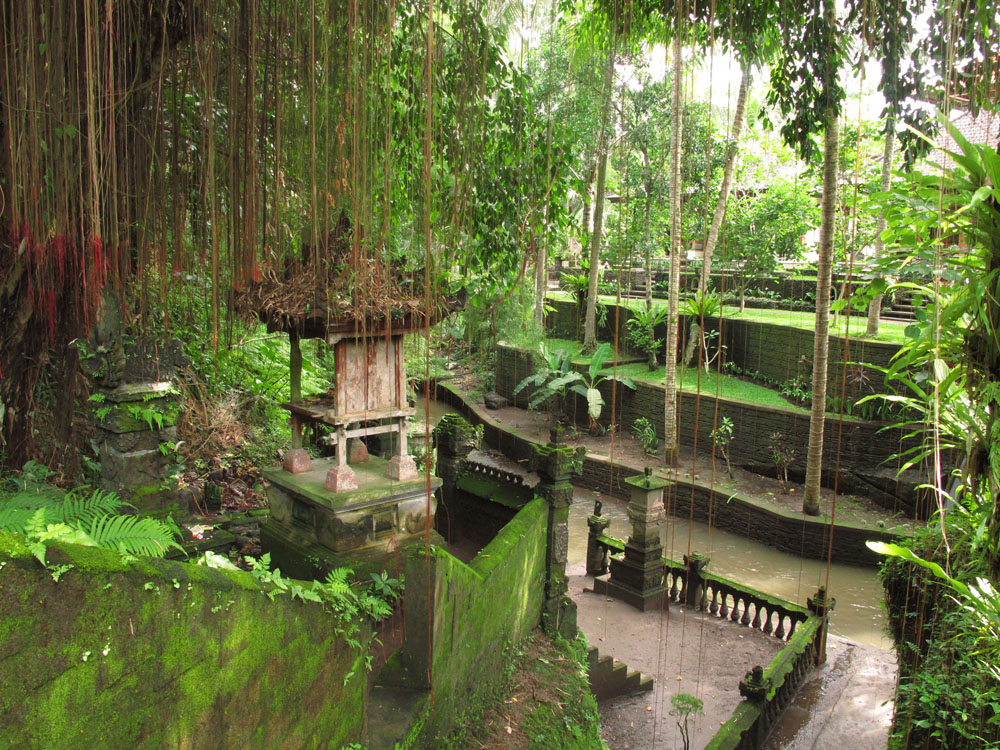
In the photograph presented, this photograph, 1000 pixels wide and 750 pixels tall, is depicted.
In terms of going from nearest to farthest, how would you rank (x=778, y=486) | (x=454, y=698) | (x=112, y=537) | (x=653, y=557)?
(x=112, y=537)
(x=454, y=698)
(x=653, y=557)
(x=778, y=486)

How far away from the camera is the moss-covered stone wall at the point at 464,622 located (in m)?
3.48

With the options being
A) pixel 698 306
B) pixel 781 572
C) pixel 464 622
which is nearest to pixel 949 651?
pixel 464 622

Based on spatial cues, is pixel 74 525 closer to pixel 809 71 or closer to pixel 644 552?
pixel 809 71

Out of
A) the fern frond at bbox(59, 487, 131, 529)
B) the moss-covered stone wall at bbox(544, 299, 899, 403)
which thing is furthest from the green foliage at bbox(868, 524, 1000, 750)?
the moss-covered stone wall at bbox(544, 299, 899, 403)

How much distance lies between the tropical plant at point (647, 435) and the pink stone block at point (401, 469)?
9.48 m

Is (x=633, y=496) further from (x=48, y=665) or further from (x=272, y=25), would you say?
(x=48, y=665)

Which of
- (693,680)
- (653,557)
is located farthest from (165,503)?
(653,557)

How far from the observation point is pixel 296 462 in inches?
199

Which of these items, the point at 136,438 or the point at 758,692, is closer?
the point at 136,438

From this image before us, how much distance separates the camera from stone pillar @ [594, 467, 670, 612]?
8258 mm

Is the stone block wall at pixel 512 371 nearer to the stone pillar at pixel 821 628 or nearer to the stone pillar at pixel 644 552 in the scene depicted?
the stone pillar at pixel 644 552

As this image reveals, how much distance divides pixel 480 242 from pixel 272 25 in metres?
2.15

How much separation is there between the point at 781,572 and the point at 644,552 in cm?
294

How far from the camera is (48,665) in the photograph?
5.44 ft
